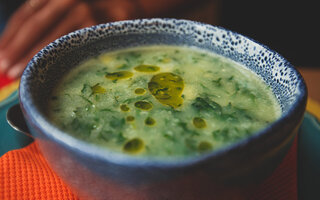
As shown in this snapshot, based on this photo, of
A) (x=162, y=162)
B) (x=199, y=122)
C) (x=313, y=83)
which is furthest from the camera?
(x=313, y=83)

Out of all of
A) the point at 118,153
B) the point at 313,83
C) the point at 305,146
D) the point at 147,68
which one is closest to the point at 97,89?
the point at 147,68

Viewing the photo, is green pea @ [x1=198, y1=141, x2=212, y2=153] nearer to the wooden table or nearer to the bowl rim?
the bowl rim

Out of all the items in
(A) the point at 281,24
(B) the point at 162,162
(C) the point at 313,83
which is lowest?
(A) the point at 281,24

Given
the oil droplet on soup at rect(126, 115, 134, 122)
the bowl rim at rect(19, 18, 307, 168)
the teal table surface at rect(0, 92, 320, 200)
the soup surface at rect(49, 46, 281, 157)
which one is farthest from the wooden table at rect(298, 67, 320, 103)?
the oil droplet on soup at rect(126, 115, 134, 122)

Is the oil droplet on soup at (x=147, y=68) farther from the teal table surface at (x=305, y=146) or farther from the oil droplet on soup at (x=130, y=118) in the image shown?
the teal table surface at (x=305, y=146)

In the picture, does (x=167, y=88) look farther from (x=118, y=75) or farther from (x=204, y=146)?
(x=204, y=146)

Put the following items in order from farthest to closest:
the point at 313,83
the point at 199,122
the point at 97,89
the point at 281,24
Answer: the point at 281,24 → the point at 313,83 → the point at 97,89 → the point at 199,122
